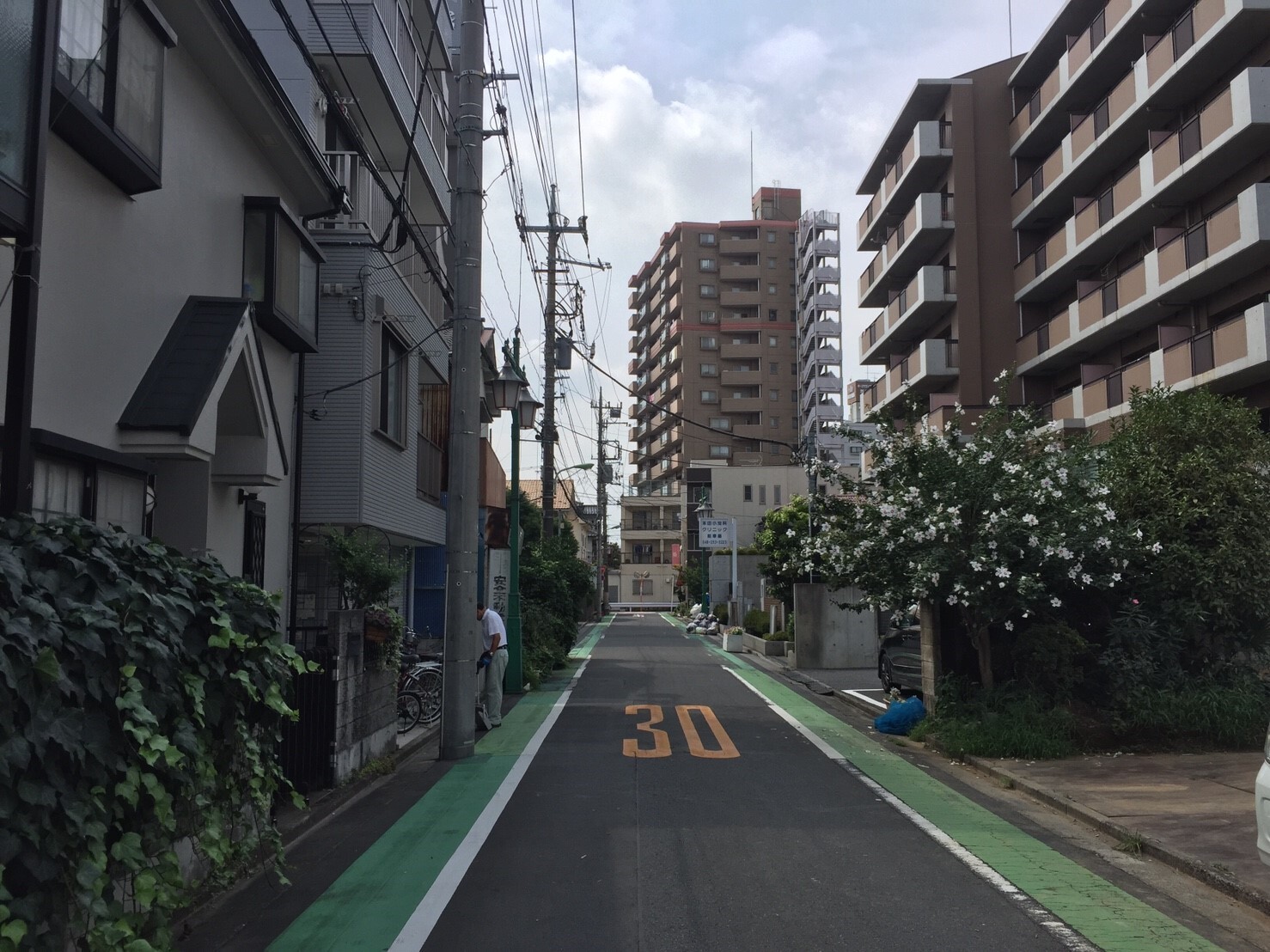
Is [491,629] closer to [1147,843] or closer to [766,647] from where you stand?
[1147,843]

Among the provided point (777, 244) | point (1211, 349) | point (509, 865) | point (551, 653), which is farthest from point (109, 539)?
point (777, 244)

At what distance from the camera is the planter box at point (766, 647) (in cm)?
2947

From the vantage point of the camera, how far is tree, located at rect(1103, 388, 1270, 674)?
38.1 feet

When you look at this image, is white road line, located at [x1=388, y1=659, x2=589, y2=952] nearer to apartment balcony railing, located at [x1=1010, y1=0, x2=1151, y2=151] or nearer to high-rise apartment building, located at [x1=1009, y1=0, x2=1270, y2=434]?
high-rise apartment building, located at [x1=1009, y1=0, x2=1270, y2=434]

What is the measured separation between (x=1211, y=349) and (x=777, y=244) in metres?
63.1


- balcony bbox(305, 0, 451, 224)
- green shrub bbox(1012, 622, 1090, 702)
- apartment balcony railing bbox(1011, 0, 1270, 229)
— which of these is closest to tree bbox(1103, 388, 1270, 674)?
green shrub bbox(1012, 622, 1090, 702)

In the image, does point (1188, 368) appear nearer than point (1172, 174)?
Yes

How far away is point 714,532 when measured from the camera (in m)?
48.8

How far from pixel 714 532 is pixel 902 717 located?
114 ft

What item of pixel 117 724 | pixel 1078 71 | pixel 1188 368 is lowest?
pixel 117 724

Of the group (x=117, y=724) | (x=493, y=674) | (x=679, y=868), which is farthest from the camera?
(x=493, y=674)

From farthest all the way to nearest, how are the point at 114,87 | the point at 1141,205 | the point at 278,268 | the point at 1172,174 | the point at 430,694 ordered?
the point at 1141,205 → the point at 1172,174 → the point at 430,694 → the point at 278,268 → the point at 114,87

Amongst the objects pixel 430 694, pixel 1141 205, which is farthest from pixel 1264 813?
pixel 1141 205

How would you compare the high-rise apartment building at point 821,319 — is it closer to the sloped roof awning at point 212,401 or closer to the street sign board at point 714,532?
the street sign board at point 714,532
